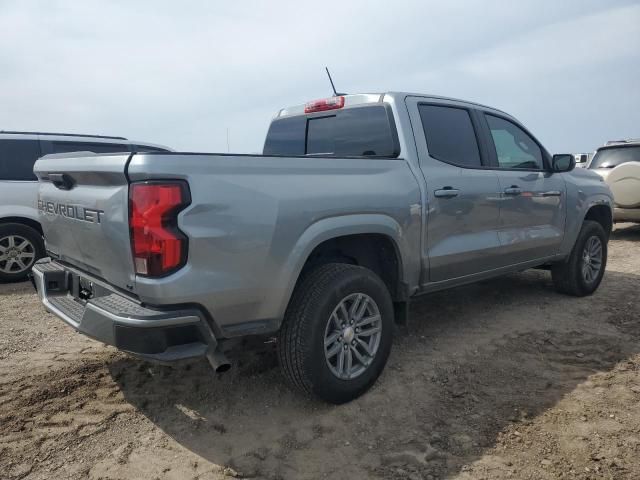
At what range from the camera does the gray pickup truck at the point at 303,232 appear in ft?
7.61

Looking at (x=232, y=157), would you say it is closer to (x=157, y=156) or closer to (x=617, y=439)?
(x=157, y=156)

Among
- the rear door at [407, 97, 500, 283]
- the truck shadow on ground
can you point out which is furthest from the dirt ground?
the rear door at [407, 97, 500, 283]

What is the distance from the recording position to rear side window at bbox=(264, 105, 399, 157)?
359 cm

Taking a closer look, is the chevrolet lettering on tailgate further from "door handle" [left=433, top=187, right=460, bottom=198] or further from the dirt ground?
"door handle" [left=433, top=187, right=460, bottom=198]

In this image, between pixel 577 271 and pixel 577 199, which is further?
pixel 577 271

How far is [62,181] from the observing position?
116 inches

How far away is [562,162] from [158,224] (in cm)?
396

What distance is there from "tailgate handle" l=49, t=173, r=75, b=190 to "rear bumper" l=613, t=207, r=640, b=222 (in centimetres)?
903

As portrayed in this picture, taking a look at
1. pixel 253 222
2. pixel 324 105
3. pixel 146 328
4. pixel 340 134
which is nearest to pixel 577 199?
pixel 340 134

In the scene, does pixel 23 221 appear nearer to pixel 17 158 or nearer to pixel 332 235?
pixel 17 158

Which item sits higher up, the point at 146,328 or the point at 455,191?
the point at 455,191

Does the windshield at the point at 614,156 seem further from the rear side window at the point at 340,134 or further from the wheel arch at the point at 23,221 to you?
the wheel arch at the point at 23,221

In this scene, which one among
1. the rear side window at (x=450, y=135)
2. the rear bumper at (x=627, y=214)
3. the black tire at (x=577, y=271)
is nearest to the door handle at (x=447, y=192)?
the rear side window at (x=450, y=135)

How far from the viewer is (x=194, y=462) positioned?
8.25 feet
